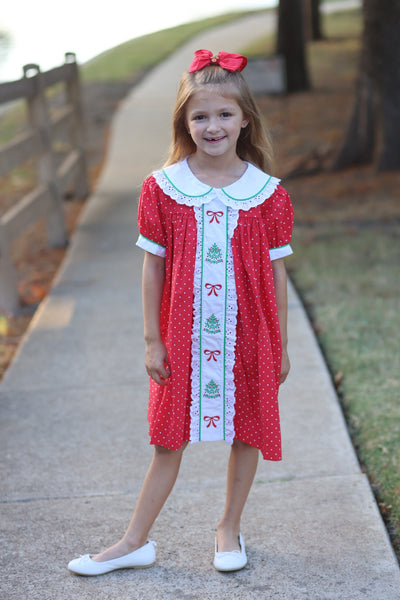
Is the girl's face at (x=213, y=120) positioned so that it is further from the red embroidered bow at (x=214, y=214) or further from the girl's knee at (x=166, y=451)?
the girl's knee at (x=166, y=451)

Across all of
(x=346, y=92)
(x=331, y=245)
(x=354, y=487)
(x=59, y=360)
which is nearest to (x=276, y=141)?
(x=346, y=92)

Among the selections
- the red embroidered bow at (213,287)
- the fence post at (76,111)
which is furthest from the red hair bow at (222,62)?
the fence post at (76,111)

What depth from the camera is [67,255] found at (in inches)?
259

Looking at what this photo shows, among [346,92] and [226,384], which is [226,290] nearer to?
[226,384]

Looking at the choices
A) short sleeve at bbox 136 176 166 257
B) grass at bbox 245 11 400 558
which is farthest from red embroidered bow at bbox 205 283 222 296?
grass at bbox 245 11 400 558

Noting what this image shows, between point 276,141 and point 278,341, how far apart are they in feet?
30.1

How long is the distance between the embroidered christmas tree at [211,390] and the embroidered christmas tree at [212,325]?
0.53ft

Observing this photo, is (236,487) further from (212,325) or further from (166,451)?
(212,325)

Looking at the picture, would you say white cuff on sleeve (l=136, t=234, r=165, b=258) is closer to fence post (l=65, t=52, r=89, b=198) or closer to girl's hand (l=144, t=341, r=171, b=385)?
girl's hand (l=144, t=341, r=171, b=385)

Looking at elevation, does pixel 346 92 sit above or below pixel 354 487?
below

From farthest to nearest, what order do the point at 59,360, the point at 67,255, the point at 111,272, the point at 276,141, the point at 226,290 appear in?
the point at 276,141 → the point at 67,255 → the point at 111,272 → the point at 59,360 → the point at 226,290

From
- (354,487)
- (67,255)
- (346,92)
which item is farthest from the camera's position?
(346,92)

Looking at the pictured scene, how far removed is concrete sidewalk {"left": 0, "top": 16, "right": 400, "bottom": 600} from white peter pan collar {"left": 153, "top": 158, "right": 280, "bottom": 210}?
1210 millimetres

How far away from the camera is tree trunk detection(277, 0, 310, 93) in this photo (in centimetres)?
1439
